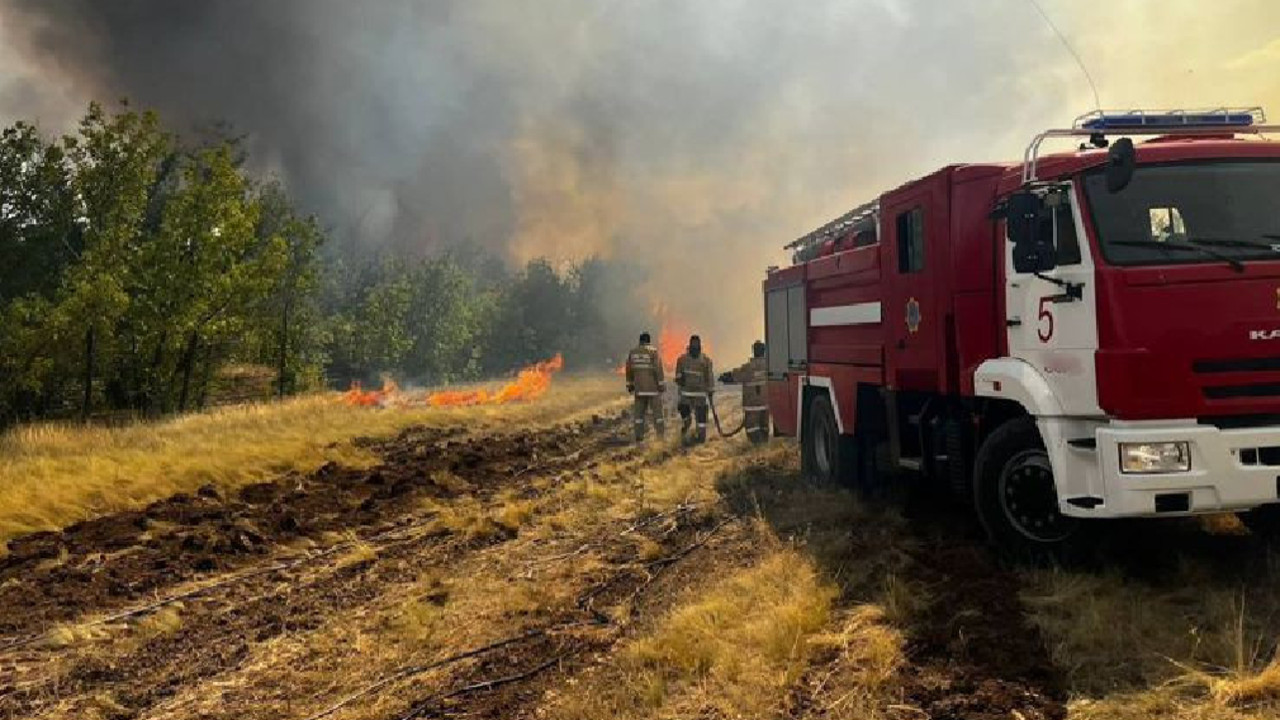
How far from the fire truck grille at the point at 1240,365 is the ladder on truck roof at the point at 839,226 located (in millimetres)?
3378

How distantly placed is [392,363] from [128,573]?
1039 inches

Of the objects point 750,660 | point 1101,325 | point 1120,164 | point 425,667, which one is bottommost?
point 425,667

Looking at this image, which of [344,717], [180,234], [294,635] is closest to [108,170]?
[180,234]

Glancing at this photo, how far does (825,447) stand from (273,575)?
17.4 ft

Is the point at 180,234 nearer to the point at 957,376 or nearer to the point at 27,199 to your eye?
the point at 27,199

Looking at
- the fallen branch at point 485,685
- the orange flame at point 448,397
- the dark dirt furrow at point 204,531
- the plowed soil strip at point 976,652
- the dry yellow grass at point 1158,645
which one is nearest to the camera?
the dry yellow grass at point 1158,645

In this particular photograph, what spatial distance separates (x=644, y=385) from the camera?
48.0ft

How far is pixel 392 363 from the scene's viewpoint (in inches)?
1286

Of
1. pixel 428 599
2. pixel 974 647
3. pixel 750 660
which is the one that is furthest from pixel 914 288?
pixel 428 599

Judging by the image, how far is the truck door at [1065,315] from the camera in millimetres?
4605

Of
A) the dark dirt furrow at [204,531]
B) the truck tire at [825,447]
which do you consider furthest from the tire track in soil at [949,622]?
the dark dirt furrow at [204,531]

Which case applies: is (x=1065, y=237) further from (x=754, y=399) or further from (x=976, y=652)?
(x=754, y=399)

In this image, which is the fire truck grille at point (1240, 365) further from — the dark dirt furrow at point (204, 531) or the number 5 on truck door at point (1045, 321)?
the dark dirt furrow at point (204, 531)

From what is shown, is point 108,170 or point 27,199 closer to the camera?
point 108,170
